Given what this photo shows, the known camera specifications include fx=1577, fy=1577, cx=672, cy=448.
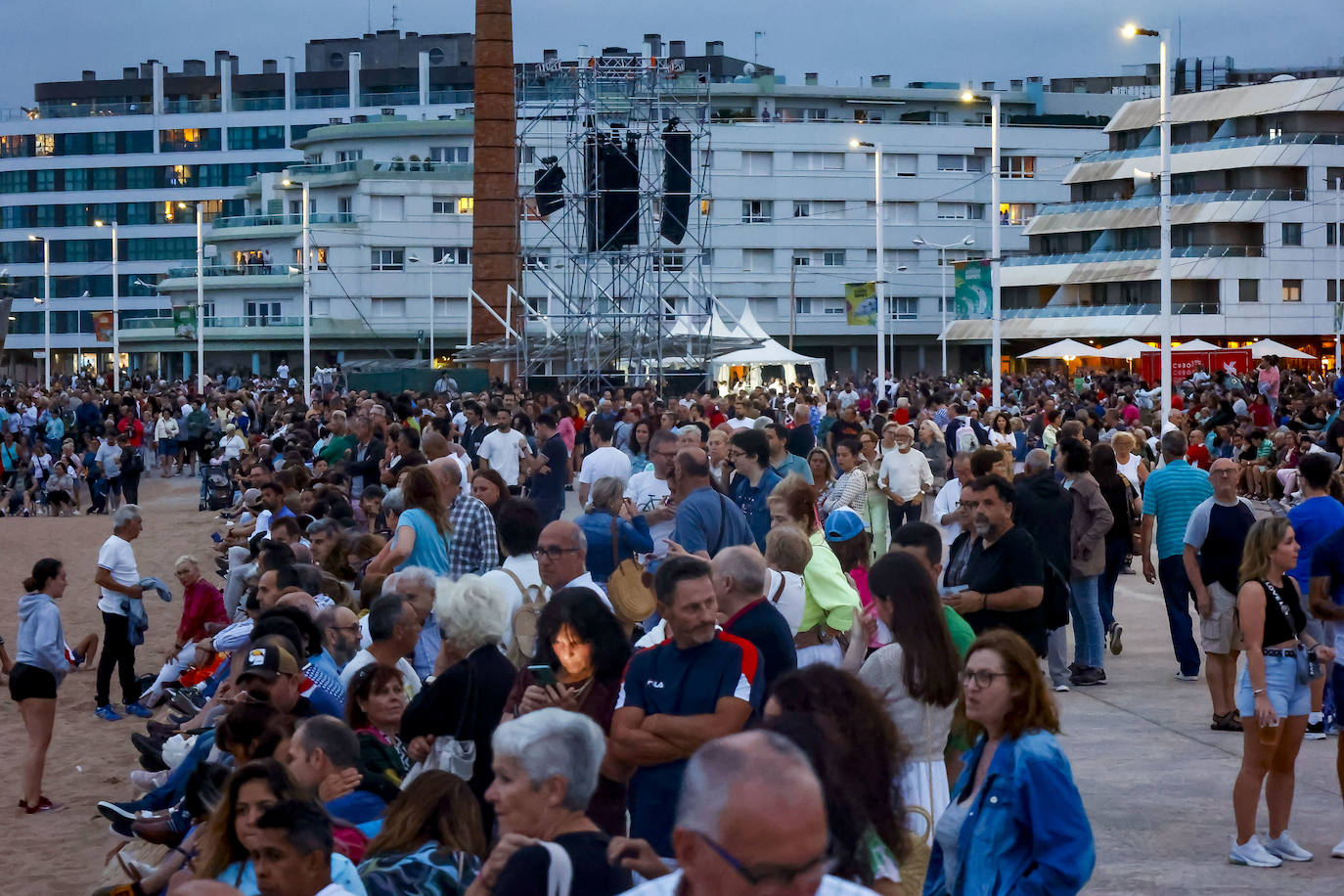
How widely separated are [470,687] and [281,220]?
249 ft

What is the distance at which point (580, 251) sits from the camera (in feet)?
133

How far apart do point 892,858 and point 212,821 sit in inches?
78.8

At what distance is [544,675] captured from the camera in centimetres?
546

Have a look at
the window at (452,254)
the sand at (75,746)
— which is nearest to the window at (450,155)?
the window at (452,254)

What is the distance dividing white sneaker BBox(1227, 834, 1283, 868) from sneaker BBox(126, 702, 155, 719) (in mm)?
8580

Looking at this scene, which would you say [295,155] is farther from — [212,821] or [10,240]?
[212,821]

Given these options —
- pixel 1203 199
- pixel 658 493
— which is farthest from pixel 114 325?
pixel 658 493

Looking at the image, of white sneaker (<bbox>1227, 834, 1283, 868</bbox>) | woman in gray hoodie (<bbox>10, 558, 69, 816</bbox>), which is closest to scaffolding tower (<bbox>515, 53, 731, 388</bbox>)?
woman in gray hoodie (<bbox>10, 558, 69, 816</bbox>)

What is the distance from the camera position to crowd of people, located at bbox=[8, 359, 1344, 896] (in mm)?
4016

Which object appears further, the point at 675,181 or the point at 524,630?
the point at 675,181

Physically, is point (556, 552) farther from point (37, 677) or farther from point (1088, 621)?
point (1088, 621)

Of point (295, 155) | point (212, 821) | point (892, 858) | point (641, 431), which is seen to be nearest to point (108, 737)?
point (641, 431)

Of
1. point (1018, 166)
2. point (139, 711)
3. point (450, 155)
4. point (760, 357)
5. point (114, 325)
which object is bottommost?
point (139, 711)

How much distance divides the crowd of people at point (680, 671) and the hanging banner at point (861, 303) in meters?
30.6
